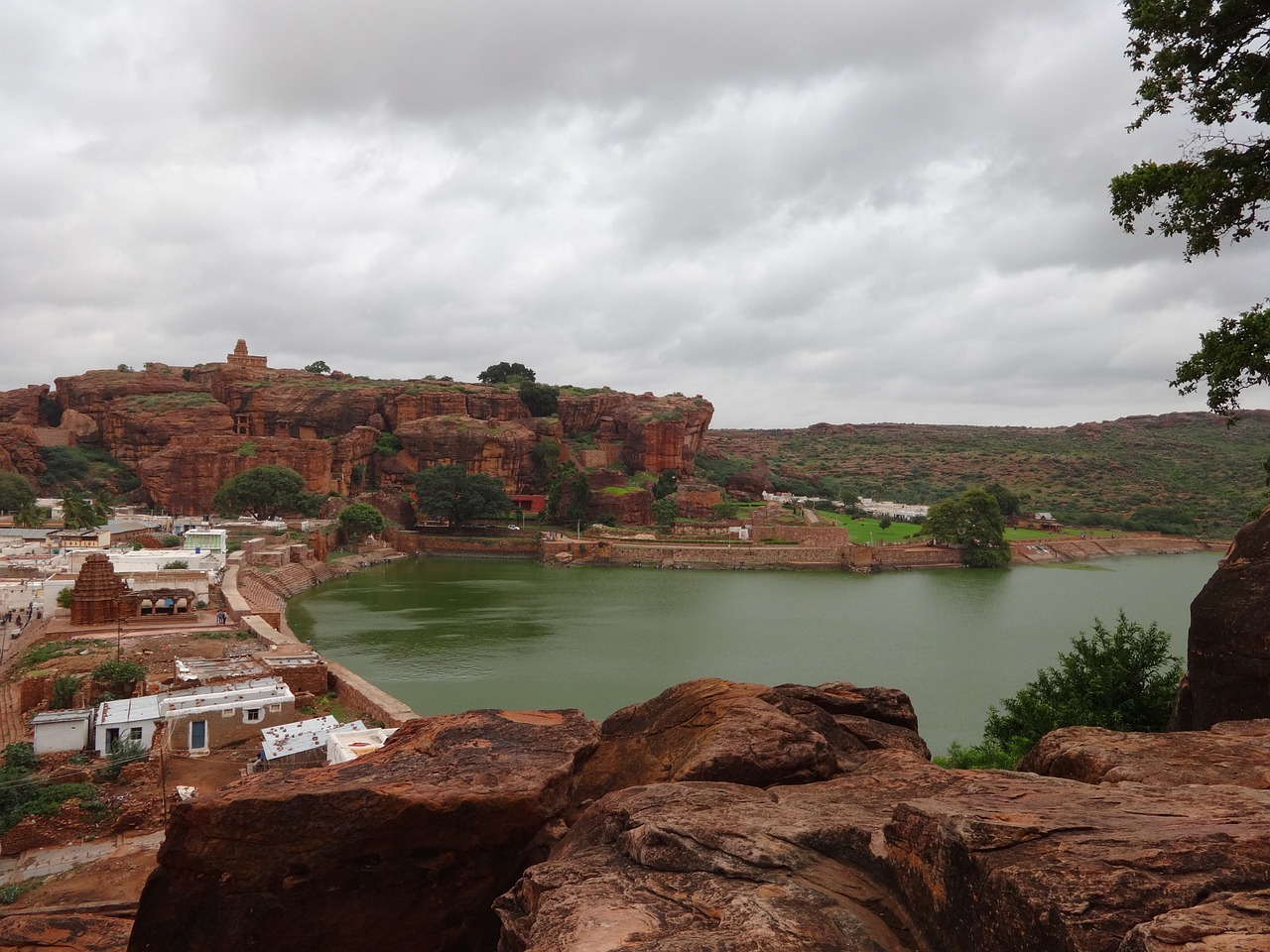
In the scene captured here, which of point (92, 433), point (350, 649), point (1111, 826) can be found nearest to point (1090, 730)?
point (1111, 826)

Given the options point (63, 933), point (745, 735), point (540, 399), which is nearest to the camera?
point (745, 735)

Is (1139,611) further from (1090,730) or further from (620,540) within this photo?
(1090,730)

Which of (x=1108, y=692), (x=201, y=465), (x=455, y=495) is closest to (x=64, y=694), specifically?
(x=1108, y=692)

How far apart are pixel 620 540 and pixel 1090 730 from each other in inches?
1894

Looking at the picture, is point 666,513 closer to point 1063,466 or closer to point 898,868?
point 898,868

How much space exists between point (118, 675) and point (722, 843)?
1686cm

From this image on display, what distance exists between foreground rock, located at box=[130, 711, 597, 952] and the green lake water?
561 inches

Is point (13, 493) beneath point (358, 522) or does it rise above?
above

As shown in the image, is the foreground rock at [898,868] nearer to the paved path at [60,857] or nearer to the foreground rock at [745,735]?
the foreground rock at [745,735]

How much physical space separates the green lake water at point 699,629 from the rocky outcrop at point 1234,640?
38.2 ft

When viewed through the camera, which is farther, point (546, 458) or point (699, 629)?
point (546, 458)

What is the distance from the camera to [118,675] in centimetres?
1623

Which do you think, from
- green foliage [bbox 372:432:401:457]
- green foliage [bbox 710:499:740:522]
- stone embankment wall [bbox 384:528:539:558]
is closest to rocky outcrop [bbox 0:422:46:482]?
green foliage [bbox 372:432:401:457]

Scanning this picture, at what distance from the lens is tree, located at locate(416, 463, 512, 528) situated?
5597 cm
